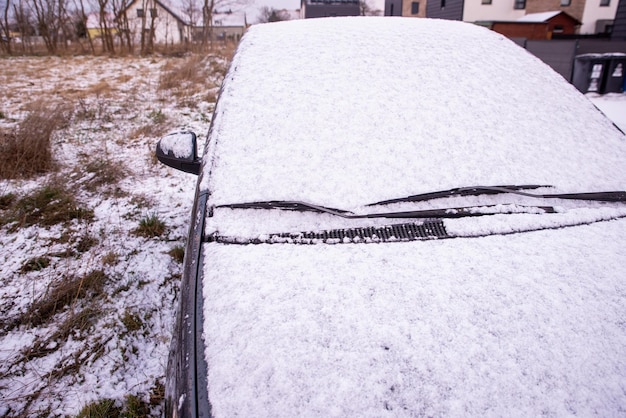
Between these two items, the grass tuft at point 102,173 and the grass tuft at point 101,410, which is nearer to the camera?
the grass tuft at point 101,410

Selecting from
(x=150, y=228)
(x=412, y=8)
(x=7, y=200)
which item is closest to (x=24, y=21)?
(x=7, y=200)

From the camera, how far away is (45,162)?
4.10 m

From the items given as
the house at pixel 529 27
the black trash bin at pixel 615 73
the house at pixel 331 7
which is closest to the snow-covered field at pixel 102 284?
the black trash bin at pixel 615 73

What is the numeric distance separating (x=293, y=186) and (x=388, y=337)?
69cm

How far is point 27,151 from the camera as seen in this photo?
4.04m

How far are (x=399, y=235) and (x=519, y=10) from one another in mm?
33031

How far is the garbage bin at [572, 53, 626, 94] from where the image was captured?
27.2 feet

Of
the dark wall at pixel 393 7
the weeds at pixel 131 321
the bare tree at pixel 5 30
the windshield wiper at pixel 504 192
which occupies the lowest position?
the weeds at pixel 131 321

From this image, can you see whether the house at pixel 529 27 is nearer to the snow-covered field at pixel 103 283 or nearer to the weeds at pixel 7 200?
the snow-covered field at pixel 103 283

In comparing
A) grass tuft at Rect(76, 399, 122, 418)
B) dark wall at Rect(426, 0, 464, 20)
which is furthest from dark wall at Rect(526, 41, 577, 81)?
dark wall at Rect(426, 0, 464, 20)

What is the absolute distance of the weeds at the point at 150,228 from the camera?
118 inches

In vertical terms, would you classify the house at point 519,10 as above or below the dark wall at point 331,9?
below

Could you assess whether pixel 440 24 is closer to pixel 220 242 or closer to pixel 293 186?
pixel 293 186

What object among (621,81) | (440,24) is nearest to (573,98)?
(440,24)
